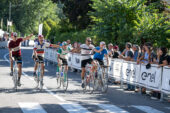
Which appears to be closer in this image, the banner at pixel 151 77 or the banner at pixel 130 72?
Result: the banner at pixel 151 77

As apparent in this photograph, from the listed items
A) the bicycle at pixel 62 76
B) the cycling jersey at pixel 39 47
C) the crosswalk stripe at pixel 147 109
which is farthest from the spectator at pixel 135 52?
the crosswalk stripe at pixel 147 109

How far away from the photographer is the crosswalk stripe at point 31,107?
1002cm

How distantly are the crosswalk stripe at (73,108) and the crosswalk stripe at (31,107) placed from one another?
697mm

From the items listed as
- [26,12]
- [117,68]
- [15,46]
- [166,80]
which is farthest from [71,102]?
[26,12]

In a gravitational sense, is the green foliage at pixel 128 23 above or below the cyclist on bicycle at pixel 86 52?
above

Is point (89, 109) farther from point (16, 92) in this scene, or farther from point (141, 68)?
point (141, 68)

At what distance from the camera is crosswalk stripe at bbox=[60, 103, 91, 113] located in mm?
10289

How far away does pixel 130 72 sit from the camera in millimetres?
16625

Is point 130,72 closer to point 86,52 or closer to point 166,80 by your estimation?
point 86,52

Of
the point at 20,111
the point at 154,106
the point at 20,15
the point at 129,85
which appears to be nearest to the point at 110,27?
the point at 129,85

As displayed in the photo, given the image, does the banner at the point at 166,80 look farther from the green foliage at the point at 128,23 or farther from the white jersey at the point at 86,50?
the green foliage at the point at 128,23

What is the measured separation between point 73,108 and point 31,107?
45.0 inches

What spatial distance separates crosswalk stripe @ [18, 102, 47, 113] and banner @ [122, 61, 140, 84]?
5.98 metres

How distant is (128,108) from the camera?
37.1 ft
